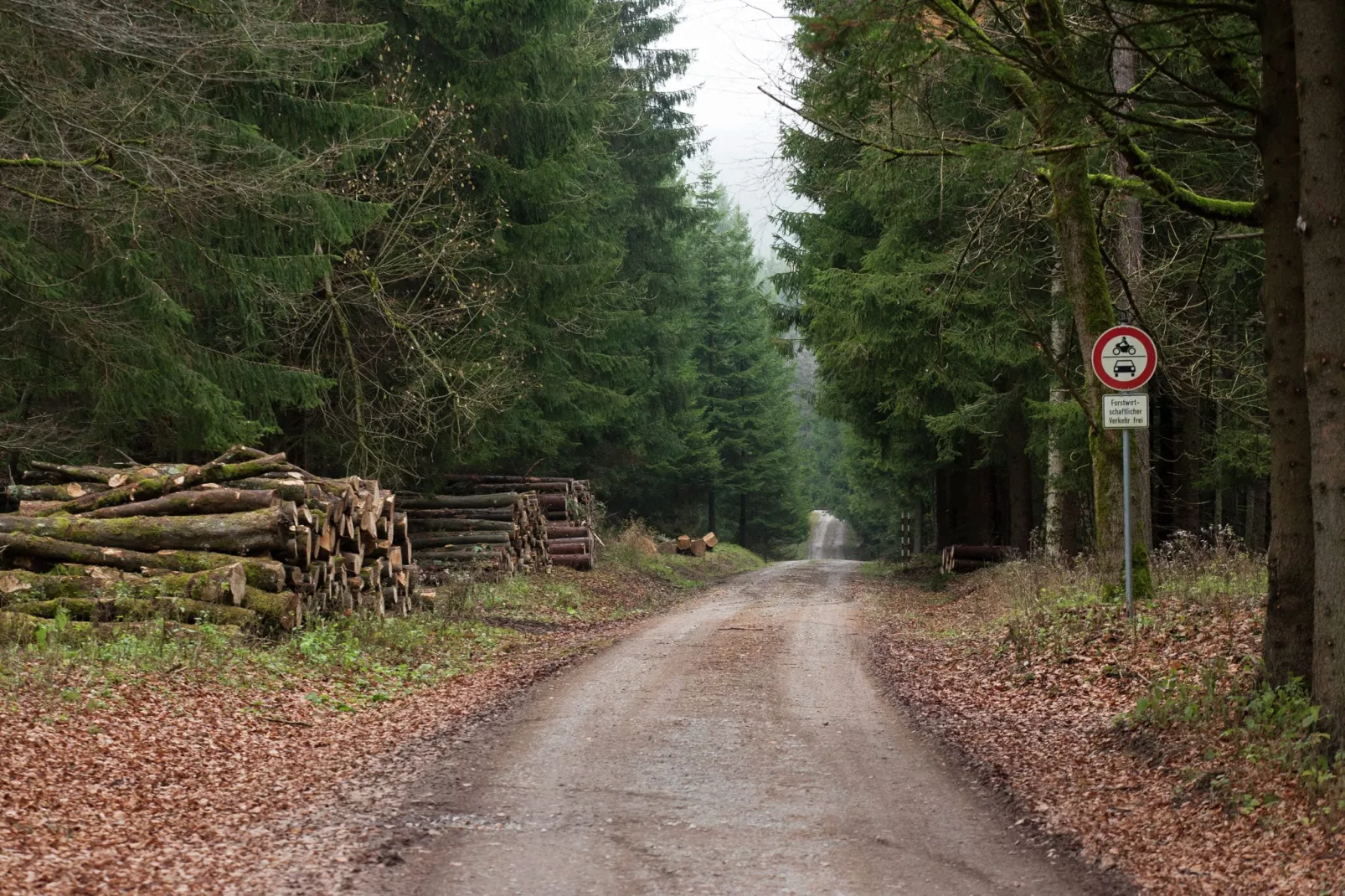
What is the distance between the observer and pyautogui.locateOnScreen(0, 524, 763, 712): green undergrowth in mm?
9016

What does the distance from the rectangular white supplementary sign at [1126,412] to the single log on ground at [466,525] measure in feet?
42.3

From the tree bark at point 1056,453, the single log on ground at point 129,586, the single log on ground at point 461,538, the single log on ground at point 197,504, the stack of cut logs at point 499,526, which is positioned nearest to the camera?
the single log on ground at point 129,586

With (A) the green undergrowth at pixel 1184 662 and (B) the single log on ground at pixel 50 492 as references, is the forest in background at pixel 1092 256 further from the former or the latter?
(B) the single log on ground at pixel 50 492

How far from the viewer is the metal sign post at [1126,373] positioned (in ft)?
36.4

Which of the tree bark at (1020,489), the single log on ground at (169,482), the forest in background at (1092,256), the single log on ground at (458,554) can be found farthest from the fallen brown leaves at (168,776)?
the tree bark at (1020,489)

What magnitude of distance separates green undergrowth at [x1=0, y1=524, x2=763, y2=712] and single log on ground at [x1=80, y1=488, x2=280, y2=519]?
1.49 m

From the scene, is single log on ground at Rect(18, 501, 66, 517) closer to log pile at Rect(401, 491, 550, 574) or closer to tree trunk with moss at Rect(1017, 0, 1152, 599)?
log pile at Rect(401, 491, 550, 574)

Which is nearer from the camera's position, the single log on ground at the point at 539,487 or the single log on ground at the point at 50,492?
the single log on ground at the point at 50,492

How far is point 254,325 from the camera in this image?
52.1 feet

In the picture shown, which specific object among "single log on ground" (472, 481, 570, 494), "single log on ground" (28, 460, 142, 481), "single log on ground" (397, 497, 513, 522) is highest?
"single log on ground" (28, 460, 142, 481)

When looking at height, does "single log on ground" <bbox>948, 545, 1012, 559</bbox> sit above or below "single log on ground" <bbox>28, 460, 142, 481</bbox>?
below

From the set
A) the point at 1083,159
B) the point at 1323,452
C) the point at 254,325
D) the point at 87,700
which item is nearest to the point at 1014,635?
the point at 1083,159

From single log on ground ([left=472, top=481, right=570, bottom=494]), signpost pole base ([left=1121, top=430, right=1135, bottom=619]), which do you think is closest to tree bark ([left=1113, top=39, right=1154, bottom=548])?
signpost pole base ([left=1121, top=430, right=1135, bottom=619])

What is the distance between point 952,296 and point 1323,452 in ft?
22.0
